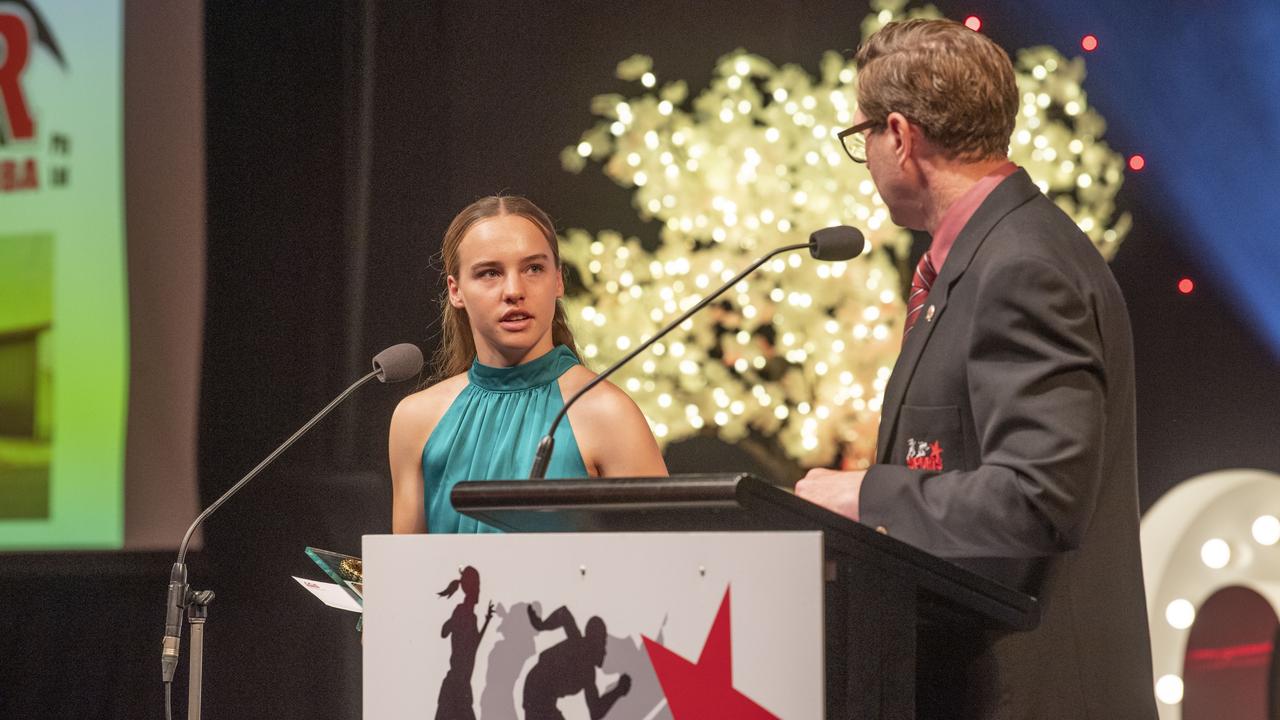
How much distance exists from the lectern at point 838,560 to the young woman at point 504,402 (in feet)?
3.77

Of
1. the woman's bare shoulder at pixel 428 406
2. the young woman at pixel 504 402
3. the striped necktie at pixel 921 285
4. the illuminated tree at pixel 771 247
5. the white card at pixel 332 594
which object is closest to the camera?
the striped necktie at pixel 921 285

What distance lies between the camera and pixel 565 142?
4.09 meters

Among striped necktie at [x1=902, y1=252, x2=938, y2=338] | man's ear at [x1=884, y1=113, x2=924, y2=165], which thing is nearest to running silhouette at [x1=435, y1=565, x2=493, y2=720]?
striped necktie at [x1=902, y1=252, x2=938, y2=338]

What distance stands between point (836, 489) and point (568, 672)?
35 centimetres

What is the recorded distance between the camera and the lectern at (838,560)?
108 centimetres

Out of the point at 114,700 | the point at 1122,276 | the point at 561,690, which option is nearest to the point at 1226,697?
the point at 1122,276

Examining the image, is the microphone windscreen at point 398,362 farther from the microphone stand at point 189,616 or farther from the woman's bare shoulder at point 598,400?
the woman's bare shoulder at point 598,400

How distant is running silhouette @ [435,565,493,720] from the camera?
1.25 meters

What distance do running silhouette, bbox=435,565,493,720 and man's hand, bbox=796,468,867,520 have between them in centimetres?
34

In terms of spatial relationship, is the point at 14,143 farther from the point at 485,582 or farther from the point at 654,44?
the point at 485,582

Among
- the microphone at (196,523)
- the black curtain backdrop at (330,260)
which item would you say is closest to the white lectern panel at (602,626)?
the microphone at (196,523)

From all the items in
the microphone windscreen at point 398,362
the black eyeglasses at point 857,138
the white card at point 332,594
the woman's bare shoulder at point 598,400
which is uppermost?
the black eyeglasses at point 857,138

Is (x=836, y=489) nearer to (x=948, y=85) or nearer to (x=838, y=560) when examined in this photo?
(x=838, y=560)

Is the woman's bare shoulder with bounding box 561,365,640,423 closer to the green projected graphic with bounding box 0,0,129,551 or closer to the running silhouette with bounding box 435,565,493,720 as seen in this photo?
the running silhouette with bounding box 435,565,493,720
